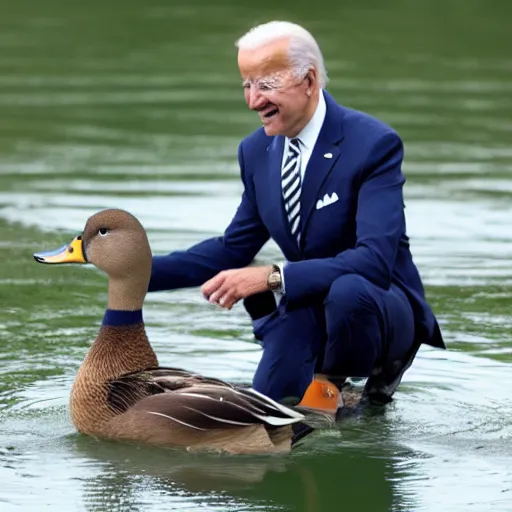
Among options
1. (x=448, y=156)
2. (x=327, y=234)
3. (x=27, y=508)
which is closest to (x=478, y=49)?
(x=448, y=156)

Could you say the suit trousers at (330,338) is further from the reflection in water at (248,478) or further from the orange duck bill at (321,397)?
the reflection in water at (248,478)

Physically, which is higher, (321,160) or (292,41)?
(292,41)

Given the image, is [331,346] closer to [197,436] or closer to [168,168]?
[197,436]

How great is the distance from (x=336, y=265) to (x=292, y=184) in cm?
48

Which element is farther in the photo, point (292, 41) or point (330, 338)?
point (330, 338)

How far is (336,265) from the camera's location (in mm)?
7008

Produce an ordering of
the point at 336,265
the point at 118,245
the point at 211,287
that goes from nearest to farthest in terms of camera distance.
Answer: the point at 211,287
the point at 336,265
the point at 118,245

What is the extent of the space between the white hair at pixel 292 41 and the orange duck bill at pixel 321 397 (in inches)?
49.0

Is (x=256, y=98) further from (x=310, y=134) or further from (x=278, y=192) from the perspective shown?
(x=278, y=192)

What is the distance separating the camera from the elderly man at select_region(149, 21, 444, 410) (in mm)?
6988

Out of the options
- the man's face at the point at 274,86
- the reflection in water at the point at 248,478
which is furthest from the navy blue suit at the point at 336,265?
the reflection in water at the point at 248,478

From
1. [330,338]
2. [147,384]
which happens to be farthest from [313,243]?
[147,384]

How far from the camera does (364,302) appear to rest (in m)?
6.99

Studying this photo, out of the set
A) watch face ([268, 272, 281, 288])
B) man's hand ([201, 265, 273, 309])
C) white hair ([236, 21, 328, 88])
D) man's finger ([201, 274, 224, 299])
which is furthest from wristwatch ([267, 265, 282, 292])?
white hair ([236, 21, 328, 88])
